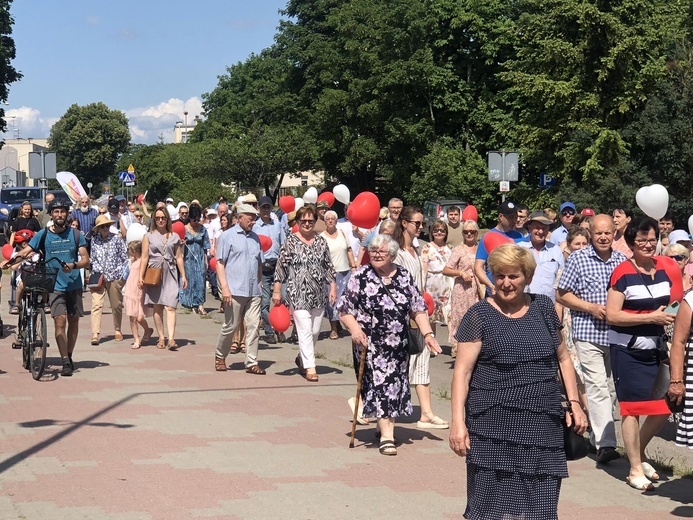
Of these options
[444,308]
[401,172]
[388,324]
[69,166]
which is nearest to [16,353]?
[444,308]

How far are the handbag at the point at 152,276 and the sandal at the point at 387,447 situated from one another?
24.1ft

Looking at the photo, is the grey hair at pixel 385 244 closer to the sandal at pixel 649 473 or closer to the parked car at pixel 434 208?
the sandal at pixel 649 473

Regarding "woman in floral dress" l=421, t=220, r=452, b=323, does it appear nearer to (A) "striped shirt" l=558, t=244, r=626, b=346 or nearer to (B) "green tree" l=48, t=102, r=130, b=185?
(A) "striped shirt" l=558, t=244, r=626, b=346

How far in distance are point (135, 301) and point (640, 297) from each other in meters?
9.43

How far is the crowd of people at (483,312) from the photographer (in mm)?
5199

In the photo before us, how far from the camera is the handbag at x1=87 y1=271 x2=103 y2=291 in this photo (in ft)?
52.2

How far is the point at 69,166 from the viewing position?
406 ft

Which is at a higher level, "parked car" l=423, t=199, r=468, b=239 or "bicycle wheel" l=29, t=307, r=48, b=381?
"parked car" l=423, t=199, r=468, b=239

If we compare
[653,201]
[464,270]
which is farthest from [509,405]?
[464,270]

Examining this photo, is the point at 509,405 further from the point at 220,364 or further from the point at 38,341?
the point at 220,364

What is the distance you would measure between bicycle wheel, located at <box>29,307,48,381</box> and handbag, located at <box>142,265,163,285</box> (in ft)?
9.72

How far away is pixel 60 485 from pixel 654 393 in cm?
413

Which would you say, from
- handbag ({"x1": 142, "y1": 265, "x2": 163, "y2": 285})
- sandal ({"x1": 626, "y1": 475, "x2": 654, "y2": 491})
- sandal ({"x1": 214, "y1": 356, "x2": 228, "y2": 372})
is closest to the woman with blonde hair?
sandal ({"x1": 626, "y1": 475, "x2": 654, "y2": 491})

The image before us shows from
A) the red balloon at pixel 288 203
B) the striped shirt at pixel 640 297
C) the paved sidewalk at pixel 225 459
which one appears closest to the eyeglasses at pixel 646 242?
the striped shirt at pixel 640 297
